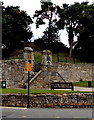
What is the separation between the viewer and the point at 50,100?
16109 mm

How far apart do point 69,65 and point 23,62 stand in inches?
405

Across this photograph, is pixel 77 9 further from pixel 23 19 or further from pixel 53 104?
pixel 53 104

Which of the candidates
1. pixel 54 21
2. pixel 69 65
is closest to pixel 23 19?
pixel 54 21

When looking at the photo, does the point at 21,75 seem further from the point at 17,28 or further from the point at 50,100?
the point at 17,28

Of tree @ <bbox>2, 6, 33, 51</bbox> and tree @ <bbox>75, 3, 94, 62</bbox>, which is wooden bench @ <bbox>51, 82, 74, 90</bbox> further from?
tree @ <bbox>2, 6, 33, 51</bbox>

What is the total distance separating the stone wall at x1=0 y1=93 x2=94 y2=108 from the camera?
1598cm

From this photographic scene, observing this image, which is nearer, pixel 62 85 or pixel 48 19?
pixel 62 85

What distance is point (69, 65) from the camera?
38438 mm

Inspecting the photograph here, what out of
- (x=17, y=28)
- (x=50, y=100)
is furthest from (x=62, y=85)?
(x=17, y=28)

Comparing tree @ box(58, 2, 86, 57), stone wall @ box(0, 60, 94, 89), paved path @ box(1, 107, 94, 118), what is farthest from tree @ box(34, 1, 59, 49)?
paved path @ box(1, 107, 94, 118)

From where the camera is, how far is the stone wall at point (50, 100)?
16.0 metres

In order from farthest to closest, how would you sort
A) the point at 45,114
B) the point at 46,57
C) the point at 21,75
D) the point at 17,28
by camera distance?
1. the point at 17,28
2. the point at 46,57
3. the point at 21,75
4. the point at 45,114

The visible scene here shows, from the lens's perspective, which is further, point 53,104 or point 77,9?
point 77,9

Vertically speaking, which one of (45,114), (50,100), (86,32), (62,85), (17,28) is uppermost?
(17,28)
